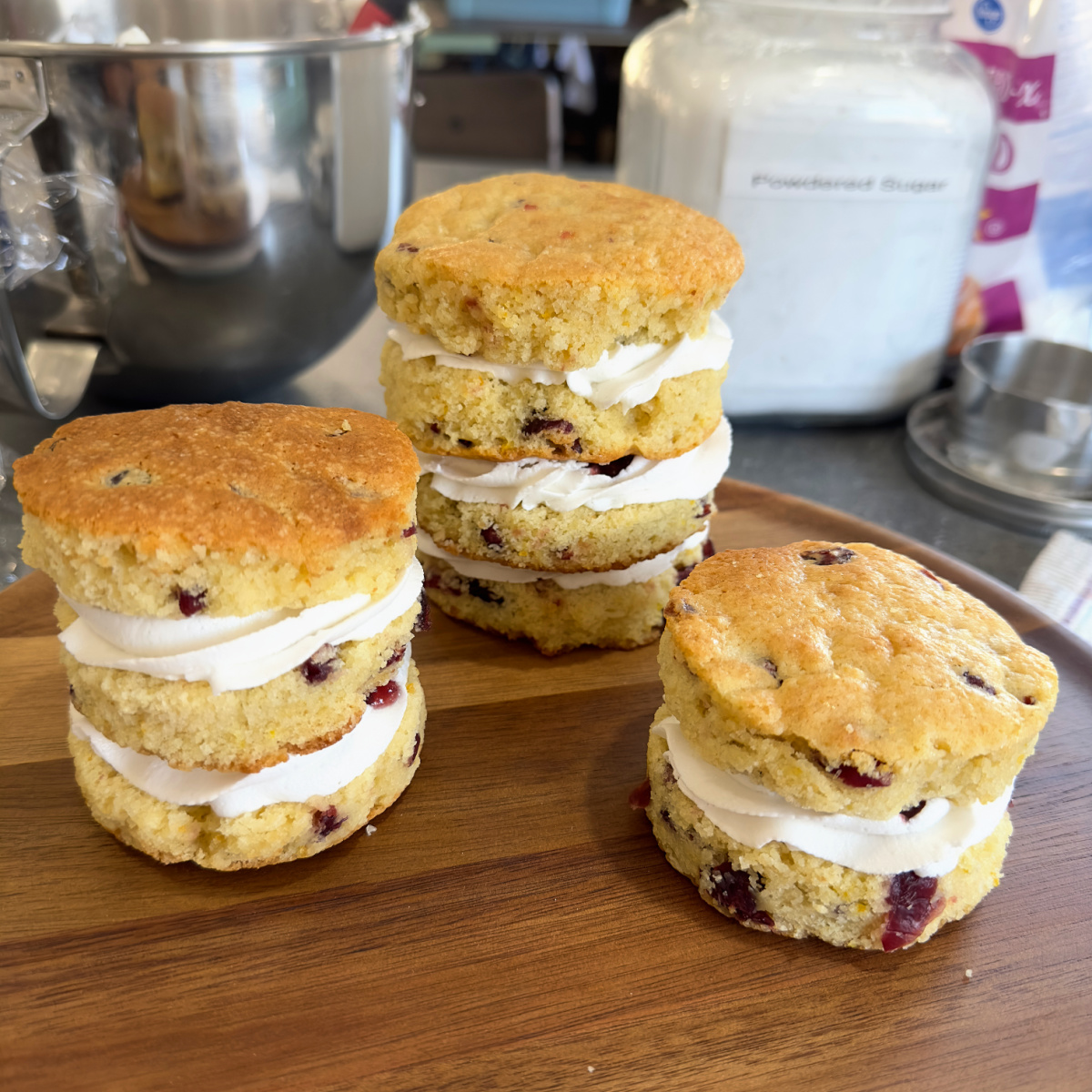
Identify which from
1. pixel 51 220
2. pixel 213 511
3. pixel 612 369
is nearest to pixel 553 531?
pixel 612 369

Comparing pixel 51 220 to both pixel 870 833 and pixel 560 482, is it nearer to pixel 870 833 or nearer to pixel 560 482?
pixel 560 482

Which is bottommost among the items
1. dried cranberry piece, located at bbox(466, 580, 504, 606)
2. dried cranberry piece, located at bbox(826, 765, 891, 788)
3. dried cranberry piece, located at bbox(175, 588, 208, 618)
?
dried cranberry piece, located at bbox(466, 580, 504, 606)

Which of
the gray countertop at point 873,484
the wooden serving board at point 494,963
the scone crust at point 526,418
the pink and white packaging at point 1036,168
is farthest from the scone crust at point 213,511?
the pink and white packaging at point 1036,168

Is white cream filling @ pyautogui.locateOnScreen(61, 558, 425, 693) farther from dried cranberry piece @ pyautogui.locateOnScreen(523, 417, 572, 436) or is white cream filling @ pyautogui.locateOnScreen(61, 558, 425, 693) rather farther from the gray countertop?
the gray countertop

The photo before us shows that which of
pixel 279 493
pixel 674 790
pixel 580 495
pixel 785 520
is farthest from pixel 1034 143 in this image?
Result: pixel 279 493

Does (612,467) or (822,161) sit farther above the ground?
(822,161)

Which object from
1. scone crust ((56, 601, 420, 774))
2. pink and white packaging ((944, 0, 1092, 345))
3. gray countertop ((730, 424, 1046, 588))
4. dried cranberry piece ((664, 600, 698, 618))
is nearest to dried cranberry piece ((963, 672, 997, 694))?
dried cranberry piece ((664, 600, 698, 618))

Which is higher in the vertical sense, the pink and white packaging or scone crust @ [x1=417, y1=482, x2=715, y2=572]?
the pink and white packaging
